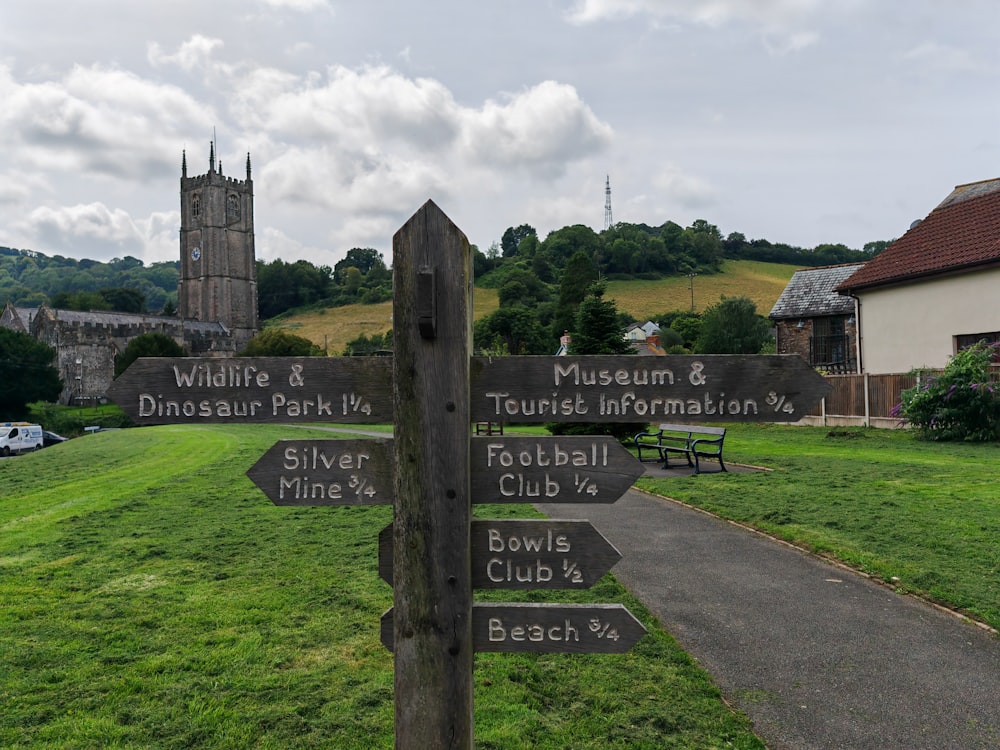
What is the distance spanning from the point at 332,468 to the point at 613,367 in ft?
3.81

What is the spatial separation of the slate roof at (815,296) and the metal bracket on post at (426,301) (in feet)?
127

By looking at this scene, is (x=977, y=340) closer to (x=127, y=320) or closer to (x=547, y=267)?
(x=547, y=267)

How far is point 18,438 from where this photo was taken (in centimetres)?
4147

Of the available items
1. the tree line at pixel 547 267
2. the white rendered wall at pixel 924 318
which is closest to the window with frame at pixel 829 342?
the white rendered wall at pixel 924 318

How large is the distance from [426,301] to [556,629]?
134cm

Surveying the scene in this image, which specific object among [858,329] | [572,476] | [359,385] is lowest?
[572,476]

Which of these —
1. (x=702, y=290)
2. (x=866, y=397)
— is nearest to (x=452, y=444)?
(x=866, y=397)

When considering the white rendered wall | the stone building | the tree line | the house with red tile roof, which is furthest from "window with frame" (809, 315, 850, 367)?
the tree line

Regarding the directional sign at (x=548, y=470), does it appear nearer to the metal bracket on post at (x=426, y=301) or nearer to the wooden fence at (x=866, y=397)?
the metal bracket on post at (x=426, y=301)

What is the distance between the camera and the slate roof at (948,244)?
25.1 m

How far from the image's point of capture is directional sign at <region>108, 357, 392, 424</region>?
293 cm

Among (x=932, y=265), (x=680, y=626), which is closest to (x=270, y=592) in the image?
(x=680, y=626)

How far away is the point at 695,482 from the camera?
1313cm

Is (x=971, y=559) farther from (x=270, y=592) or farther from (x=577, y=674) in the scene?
(x=270, y=592)
